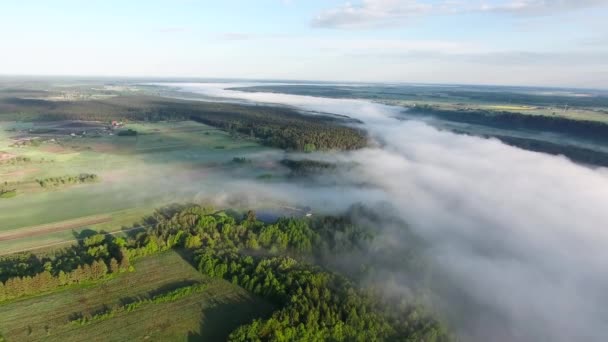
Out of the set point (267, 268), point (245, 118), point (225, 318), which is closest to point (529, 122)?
point (245, 118)

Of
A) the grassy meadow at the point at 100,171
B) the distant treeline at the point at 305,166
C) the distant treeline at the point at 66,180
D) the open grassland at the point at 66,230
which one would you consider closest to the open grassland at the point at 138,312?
the open grassland at the point at 66,230

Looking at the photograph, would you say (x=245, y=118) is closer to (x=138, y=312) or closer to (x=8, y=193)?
(x=8, y=193)

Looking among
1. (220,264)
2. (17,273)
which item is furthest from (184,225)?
(17,273)

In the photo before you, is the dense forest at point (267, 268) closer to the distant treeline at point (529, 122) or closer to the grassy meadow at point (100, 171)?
the grassy meadow at point (100, 171)

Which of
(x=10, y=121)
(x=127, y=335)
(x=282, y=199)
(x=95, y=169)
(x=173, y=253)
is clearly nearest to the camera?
(x=127, y=335)

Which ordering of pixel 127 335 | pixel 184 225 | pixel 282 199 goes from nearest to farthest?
pixel 127 335, pixel 184 225, pixel 282 199

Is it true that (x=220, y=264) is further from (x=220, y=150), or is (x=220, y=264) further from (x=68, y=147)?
(x=68, y=147)
